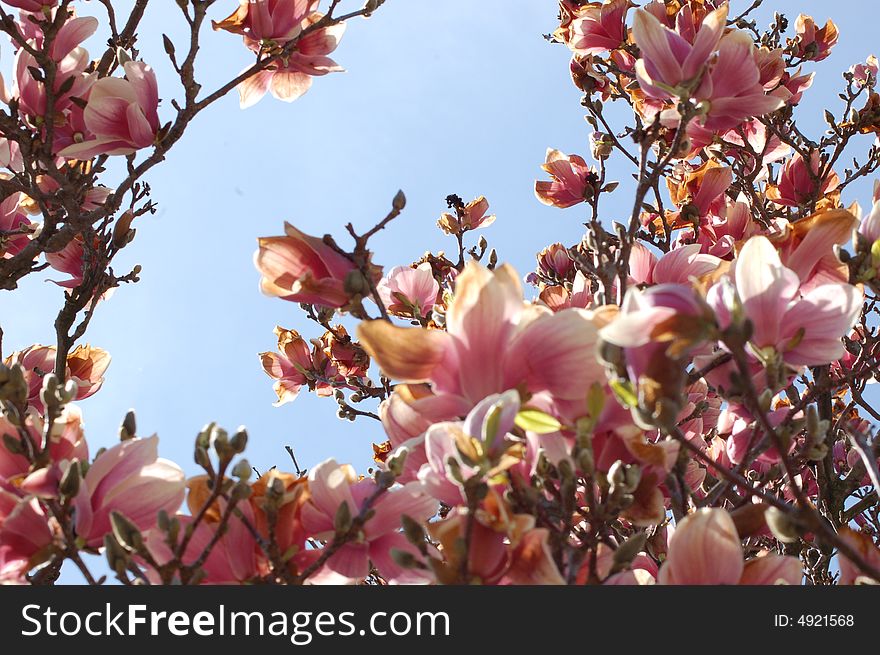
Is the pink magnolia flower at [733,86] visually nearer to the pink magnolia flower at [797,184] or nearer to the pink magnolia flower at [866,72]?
the pink magnolia flower at [797,184]

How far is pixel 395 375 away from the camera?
1050 mm

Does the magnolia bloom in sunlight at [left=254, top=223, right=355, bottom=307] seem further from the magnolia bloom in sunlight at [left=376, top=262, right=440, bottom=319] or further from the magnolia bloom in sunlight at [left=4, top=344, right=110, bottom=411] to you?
the magnolia bloom in sunlight at [left=4, top=344, right=110, bottom=411]

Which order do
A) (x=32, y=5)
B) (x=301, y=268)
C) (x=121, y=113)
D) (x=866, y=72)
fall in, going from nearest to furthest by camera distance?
(x=301, y=268), (x=121, y=113), (x=32, y=5), (x=866, y=72)

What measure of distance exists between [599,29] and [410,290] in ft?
4.16

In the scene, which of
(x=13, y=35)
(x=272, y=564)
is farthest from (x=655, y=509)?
(x=13, y=35)

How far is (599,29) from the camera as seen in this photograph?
2.79 meters

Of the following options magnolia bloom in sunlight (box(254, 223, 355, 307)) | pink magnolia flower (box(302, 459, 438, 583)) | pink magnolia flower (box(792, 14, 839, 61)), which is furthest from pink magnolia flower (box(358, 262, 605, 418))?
pink magnolia flower (box(792, 14, 839, 61))

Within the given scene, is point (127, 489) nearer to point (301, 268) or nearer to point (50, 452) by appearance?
point (50, 452)

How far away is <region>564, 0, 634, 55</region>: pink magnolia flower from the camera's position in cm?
276

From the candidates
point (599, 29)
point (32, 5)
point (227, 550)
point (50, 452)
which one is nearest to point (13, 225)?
point (32, 5)

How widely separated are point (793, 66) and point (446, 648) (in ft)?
12.6

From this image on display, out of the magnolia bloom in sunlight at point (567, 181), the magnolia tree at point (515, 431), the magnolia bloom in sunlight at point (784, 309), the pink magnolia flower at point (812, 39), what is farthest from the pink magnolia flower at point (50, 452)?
the pink magnolia flower at point (812, 39)

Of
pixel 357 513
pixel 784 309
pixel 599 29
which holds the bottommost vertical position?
pixel 357 513

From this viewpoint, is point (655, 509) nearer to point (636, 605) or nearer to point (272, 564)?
point (636, 605)
